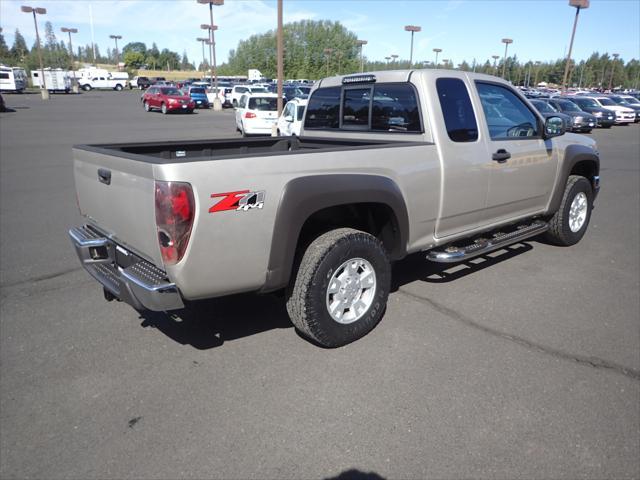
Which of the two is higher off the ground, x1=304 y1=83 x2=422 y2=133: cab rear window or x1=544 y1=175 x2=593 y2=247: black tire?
x1=304 y1=83 x2=422 y2=133: cab rear window

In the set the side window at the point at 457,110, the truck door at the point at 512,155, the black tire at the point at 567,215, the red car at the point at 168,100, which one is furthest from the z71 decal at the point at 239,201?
the red car at the point at 168,100

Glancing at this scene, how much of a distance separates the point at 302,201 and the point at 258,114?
1695 cm

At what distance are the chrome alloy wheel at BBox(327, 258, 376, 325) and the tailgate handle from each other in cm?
164

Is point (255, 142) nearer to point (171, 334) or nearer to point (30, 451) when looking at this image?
point (171, 334)

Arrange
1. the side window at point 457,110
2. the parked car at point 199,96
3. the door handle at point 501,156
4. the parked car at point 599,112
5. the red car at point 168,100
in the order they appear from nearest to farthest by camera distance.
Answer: the side window at point 457,110, the door handle at point 501,156, the parked car at point 599,112, the red car at point 168,100, the parked car at point 199,96

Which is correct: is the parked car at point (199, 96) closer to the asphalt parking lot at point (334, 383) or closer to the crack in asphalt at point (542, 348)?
the asphalt parking lot at point (334, 383)

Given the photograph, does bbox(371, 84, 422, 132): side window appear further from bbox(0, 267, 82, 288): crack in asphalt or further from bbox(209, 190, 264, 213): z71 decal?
bbox(0, 267, 82, 288): crack in asphalt

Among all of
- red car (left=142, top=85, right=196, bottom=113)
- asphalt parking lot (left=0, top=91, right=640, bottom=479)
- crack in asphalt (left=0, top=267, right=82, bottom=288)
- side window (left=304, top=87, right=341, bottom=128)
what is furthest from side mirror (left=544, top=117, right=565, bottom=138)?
red car (left=142, top=85, right=196, bottom=113)

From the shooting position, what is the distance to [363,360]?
3406 millimetres

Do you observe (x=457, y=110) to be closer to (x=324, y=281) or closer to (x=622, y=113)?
(x=324, y=281)

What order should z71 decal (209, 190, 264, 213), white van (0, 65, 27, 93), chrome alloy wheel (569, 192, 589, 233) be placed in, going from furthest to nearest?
white van (0, 65, 27, 93)
chrome alloy wheel (569, 192, 589, 233)
z71 decal (209, 190, 264, 213)

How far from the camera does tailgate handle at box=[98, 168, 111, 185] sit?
313cm

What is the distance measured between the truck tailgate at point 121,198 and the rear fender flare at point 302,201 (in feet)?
2.35

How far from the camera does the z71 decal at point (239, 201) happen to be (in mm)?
2719
